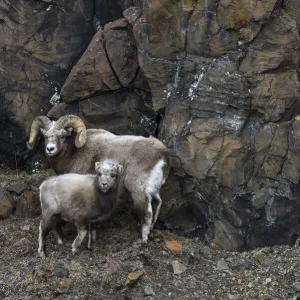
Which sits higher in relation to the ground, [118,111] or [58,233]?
[118,111]

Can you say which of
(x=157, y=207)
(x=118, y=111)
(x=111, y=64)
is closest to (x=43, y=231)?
(x=157, y=207)

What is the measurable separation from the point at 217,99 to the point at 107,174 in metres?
2.54

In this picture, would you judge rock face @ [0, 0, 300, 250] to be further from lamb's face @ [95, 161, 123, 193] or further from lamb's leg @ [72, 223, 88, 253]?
lamb's leg @ [72, 223, 88, 253]

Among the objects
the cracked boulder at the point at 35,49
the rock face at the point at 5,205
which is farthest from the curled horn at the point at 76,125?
the cracked boulder at the point at 35,49

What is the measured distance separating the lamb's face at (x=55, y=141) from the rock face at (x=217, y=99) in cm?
151

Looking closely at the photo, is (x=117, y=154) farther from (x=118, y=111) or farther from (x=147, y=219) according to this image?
(x=118, y=111)

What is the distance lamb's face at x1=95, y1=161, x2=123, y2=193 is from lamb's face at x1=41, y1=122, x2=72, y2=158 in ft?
4.91

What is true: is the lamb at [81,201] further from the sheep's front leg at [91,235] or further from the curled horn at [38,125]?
the curled horn at [38,125]

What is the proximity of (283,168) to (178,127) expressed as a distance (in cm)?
213

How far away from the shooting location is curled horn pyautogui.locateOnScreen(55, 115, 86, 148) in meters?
11.9

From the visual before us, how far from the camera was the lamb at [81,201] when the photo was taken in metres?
10.4

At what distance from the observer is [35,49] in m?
14.2

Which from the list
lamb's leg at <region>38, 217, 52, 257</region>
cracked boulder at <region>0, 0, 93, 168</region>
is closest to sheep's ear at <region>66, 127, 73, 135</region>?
lamb's leg at <region>38, 217, 52, 257</region>

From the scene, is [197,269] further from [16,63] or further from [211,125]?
[16,63]
